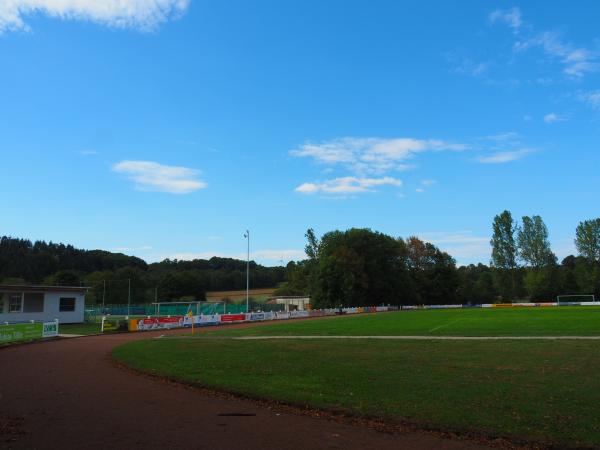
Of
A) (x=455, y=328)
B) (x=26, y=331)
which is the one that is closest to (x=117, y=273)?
(x=26, y=331)

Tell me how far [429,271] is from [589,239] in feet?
117

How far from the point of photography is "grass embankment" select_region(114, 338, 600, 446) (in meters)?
9.41

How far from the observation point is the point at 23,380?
1532 cm

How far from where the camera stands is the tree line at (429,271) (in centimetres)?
9931

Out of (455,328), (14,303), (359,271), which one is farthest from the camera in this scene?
(359,271)

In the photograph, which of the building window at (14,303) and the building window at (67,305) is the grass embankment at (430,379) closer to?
the building window at (14,303)

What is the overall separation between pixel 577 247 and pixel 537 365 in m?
115

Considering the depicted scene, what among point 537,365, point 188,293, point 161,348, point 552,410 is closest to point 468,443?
point 552,410

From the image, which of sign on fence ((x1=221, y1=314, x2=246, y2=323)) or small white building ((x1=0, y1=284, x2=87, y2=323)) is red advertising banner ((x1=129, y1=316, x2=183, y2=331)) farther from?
small white building ((x1=0, y1=284, x2=87, y2=323))

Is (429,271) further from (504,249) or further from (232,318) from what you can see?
(232,318)

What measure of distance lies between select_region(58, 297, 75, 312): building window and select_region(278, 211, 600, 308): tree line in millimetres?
52112

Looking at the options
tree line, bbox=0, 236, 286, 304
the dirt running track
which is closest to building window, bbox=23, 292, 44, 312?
the dirt running track

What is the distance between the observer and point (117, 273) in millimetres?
137625

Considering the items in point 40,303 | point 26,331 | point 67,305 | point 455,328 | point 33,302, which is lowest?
point 455,328
